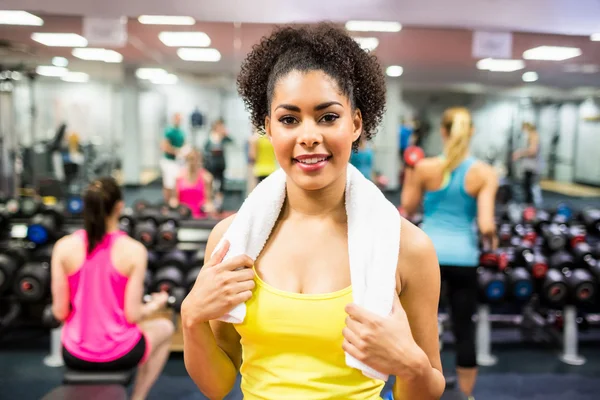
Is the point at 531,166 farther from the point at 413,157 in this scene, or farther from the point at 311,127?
the point at 311,127

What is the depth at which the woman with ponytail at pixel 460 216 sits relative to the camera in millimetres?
2613

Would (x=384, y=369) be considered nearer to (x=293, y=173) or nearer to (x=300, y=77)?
(x=293, y=173)

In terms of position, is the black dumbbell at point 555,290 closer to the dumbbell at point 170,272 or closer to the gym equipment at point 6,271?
the dumbbell at point 170,272

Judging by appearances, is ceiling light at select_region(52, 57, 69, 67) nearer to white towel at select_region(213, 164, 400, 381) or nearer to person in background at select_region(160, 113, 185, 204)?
person in background at select_region(160, 113, 185, 204)

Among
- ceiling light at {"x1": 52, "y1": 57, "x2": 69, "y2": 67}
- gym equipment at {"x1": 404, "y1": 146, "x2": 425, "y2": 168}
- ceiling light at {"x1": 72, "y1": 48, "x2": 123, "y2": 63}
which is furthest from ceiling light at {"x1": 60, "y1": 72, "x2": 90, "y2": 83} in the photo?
gym equipment at {"x1": 404, "y1": 146, "x2": 425, "y2": 168}

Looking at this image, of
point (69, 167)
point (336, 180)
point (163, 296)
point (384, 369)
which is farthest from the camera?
point (69, 167)

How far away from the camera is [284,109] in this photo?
0.98m

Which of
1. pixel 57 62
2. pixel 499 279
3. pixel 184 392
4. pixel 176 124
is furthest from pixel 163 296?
pixel 57 62

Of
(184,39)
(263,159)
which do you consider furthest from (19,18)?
(263,159)

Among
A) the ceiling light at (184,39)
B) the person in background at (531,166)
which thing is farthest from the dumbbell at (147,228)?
the person in background at (531,166)

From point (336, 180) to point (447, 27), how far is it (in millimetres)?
3997

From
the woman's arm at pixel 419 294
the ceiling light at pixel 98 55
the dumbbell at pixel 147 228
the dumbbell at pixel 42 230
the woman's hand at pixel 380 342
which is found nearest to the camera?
the woman's hand at pixel 380 342

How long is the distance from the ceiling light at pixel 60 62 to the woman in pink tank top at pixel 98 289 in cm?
560

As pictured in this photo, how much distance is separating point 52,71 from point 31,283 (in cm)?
469
